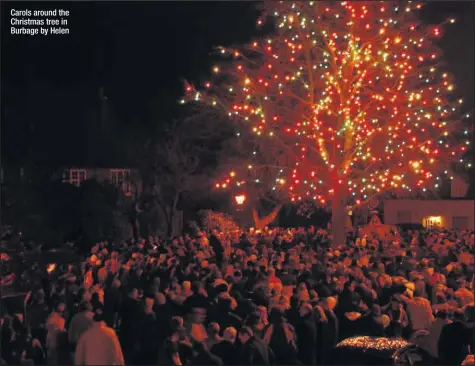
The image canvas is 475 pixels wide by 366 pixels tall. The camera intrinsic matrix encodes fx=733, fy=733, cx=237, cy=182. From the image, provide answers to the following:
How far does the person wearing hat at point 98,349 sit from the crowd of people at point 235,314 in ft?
0.03

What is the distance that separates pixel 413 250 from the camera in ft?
58.7

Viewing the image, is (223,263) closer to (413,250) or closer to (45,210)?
(413,250)

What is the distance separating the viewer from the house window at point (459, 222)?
35.5 m

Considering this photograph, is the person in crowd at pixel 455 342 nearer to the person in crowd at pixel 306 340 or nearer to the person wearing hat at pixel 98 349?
the person in crowd at pixel 306 340

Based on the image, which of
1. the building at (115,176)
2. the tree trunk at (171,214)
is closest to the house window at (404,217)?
the tree trunk at (171,214)

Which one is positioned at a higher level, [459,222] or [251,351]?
[459,222]

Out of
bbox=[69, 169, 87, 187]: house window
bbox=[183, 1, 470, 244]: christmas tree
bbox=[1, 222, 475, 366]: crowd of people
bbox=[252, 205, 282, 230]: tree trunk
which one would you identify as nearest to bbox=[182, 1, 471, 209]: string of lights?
bbox=[183, 1, 470, 244]: christmas tree

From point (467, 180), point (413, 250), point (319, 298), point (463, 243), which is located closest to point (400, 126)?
point (463, 243)

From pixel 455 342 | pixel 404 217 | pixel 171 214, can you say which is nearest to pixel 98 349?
pixel 455 342

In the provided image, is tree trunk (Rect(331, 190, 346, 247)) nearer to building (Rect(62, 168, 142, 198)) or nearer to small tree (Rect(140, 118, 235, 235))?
small tree (Rect(140, 118, 235, 235))

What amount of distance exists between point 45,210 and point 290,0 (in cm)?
1118

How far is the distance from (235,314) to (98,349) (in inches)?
113

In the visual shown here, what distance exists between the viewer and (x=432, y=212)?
36.8 meters

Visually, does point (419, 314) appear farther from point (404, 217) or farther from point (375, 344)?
point (404, 217)
